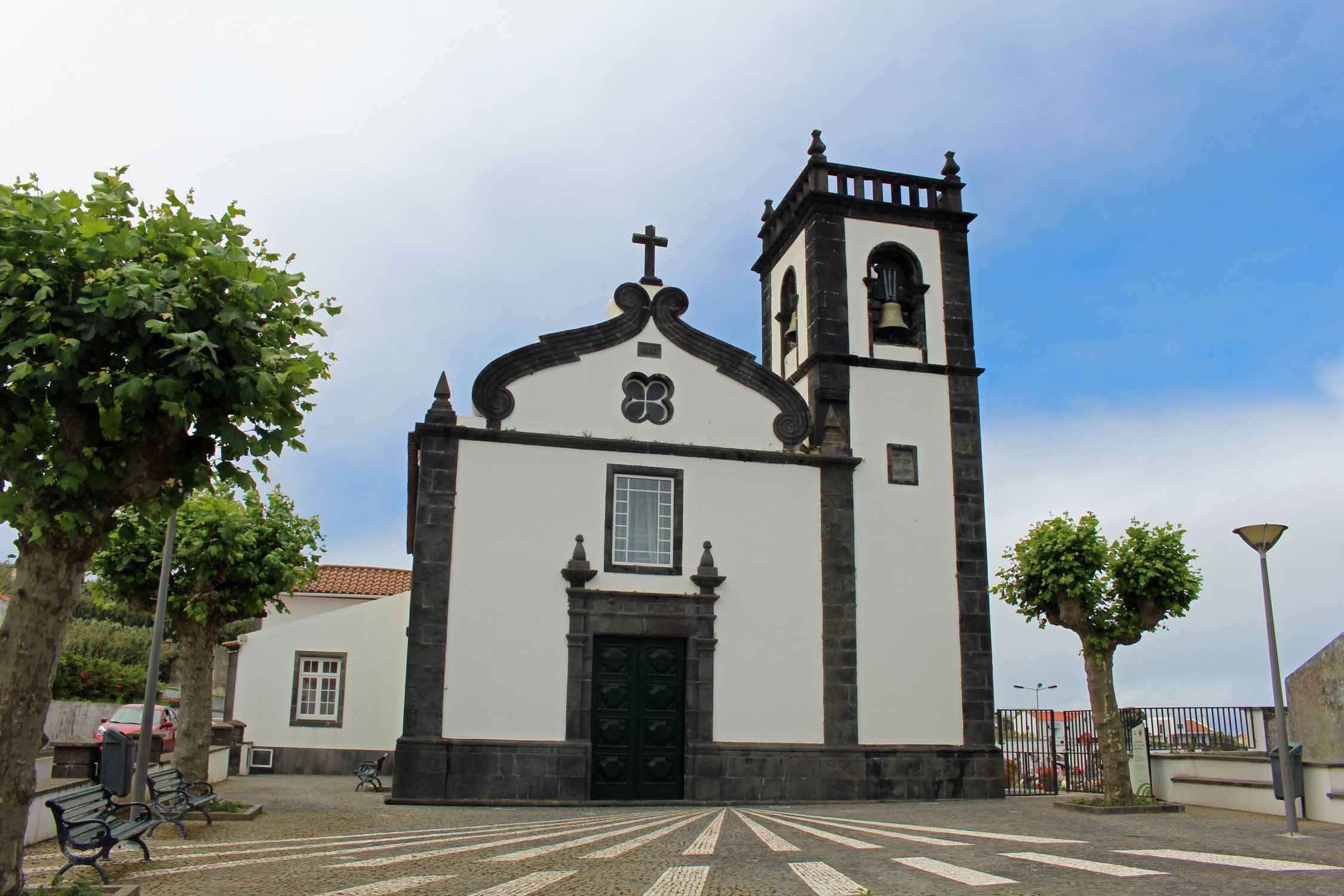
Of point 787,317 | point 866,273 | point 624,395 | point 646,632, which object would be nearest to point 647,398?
point 624,395

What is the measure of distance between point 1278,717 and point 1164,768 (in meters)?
4.96

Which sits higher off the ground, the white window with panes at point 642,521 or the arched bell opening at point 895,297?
the arched bell opening at point 895,297

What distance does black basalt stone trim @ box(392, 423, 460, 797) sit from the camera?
14383mm

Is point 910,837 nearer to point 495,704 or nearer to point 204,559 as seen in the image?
point 495,704

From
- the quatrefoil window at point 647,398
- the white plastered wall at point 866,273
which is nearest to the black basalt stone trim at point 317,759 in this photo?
the quatrefoil window at point 647,398

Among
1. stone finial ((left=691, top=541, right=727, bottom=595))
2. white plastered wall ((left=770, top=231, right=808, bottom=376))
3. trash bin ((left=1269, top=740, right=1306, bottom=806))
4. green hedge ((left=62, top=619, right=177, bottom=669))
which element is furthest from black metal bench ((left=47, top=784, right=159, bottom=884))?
green hedge ((left=62, top=619, right=177, bottom=669))

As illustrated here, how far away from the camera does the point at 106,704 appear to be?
2645 centimetres

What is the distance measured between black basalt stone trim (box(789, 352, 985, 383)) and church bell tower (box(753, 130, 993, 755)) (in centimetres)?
2

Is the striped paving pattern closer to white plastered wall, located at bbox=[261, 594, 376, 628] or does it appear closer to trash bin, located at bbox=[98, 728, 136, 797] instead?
trash bin, located at bbox=[98, 728, 136, 797]

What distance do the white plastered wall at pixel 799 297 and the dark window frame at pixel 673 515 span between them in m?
3.67

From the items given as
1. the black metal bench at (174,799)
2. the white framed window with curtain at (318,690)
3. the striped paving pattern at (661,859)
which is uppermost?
the white framed window with curtain at (318,690)

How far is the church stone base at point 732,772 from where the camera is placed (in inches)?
568

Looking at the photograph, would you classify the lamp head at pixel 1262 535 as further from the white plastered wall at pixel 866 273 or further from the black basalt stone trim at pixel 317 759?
the black basalt stone trim at pixel 317 759

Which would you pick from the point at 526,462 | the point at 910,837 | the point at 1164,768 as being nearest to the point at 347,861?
the point at 910,837
